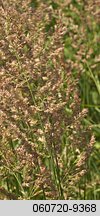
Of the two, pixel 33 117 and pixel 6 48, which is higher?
pixel 6 48

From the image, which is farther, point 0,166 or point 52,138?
point 0,166

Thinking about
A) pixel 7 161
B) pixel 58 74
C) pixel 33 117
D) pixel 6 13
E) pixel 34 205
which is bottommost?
pixel 34 205

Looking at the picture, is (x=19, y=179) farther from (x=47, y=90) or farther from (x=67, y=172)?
(x=47, y=90)

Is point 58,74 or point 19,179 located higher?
point 58,74

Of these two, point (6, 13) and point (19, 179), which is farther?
point (19, 179)

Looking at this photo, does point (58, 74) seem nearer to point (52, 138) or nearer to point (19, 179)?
point (52, 138)

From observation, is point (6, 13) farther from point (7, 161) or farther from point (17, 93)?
point (7, 161)

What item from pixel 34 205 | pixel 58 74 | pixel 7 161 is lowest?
pixel 34 205

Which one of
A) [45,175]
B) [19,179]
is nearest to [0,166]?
[19,179]

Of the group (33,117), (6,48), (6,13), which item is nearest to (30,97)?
(33,117)
